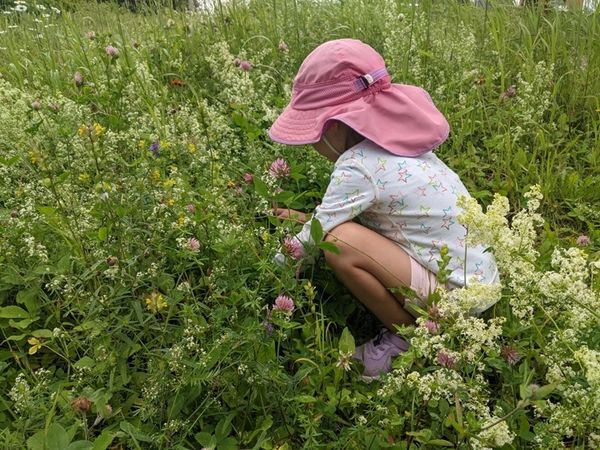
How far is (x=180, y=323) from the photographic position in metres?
1.69

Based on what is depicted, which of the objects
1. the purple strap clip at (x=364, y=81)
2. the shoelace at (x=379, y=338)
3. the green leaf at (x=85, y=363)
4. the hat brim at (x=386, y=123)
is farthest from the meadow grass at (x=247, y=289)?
the purple strap clip at (x=364, y=81)

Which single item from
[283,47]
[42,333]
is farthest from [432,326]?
[283,47]

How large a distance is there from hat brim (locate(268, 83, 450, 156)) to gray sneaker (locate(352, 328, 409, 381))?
0.60 metres

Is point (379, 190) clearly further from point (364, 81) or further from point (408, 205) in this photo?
point (364, 81)

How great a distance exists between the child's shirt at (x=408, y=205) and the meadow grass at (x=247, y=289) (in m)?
0.18

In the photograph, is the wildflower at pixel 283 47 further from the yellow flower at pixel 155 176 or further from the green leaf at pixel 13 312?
the green leaf at pixel 13 312

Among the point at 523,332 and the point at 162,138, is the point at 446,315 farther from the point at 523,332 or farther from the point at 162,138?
the point at 162,138

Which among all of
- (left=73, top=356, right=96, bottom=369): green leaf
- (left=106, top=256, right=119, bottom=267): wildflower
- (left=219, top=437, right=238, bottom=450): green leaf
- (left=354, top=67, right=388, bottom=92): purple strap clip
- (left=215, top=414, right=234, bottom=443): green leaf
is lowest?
(left=219, top=437, right=238, bottom=450): green leaf

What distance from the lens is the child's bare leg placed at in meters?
1.81

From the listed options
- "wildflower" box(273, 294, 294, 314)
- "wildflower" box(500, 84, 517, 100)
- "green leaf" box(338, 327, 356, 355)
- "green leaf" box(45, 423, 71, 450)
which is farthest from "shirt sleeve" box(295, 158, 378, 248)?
"wildflower" box(500, 84, 517, 100)

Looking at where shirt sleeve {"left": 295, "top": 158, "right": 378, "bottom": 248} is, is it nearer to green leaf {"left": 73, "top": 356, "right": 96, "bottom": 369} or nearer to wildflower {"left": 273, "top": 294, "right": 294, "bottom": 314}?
wildflower {"left": 273, "top": 294, "right": 294, "bottom": 314}

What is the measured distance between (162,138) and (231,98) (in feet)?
1.39

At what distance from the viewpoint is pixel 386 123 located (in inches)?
78.0

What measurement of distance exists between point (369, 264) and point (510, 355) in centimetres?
47
